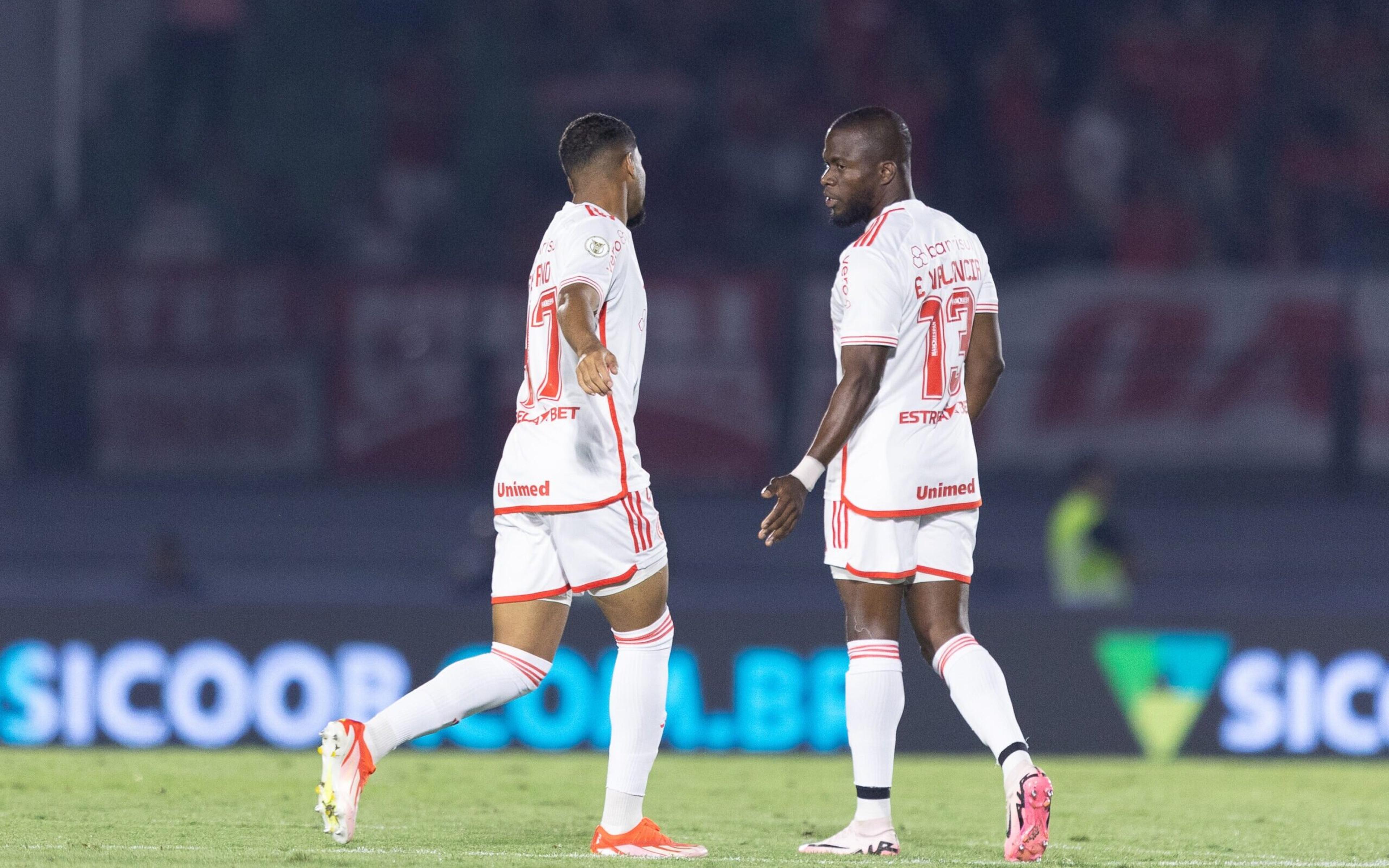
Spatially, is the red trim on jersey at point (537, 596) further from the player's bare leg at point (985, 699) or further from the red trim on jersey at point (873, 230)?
the red trim on jersey at point (873, 230)

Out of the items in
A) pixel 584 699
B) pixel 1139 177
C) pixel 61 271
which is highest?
pixel 1139 177

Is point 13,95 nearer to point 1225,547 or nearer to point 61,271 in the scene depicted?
point 61,271

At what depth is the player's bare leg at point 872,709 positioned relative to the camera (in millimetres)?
4863

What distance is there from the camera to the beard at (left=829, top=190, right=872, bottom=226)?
507cm

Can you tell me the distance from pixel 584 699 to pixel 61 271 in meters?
8.60

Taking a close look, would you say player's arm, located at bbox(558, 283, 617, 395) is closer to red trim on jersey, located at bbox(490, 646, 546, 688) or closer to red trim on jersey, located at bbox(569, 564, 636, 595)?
red trim on jersey, located at bbox(569, 564, 636, 595)

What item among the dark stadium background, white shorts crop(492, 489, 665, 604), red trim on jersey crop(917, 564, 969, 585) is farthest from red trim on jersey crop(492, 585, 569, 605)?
the dark stadium background

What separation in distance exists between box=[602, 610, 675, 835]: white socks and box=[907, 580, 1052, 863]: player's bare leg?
2.18 feet

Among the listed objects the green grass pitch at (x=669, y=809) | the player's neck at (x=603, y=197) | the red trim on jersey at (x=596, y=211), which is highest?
the player's neck at (x=603, y=197)

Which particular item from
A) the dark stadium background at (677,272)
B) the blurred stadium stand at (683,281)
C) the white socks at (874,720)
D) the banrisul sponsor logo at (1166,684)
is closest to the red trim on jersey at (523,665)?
the white socks at (874,720)

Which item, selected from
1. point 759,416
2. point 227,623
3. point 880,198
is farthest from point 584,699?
point 759,416

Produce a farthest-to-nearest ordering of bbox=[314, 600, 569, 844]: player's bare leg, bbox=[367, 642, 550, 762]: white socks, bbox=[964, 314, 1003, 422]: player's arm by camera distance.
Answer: bbox=[964, 314, 1003, 422]: player's arm
bbox=[367, 642, 550, 762]: white socks
bbox=[314, 600, 569, 844]: player's bare leg

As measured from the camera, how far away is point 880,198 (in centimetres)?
508

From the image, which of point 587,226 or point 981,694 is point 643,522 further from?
point 981,694
